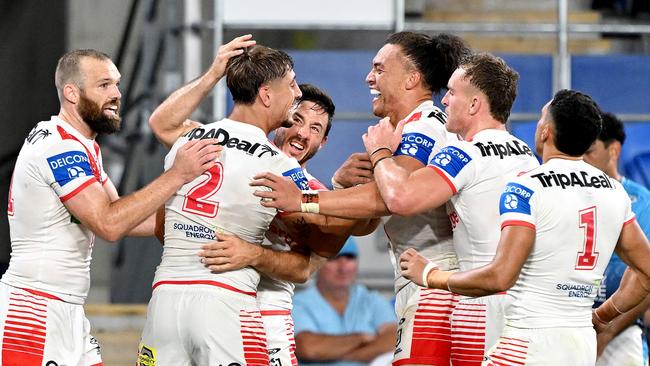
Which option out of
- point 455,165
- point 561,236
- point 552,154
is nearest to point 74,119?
point 455,165

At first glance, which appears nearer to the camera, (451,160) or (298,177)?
(451,160)

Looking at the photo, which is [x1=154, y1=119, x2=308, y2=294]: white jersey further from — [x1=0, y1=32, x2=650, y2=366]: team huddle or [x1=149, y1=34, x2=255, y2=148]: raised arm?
[x1=149, y1=34, x2=255, y2=148]: raised arm

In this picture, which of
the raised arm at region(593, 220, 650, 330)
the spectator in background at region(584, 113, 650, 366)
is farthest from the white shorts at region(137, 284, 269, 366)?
the spectator in background at region(584, 113, 650, 366)

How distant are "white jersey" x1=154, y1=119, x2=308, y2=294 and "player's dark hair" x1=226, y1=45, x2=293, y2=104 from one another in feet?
0.64

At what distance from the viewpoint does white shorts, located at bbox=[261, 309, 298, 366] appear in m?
5.60

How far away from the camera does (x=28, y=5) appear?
35.8 ft

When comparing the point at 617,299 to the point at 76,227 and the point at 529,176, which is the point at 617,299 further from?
the point at 76,227

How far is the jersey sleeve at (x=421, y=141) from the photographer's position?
17.3ft

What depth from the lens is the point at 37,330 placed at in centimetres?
520

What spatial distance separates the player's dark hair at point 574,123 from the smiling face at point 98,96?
2.11 m

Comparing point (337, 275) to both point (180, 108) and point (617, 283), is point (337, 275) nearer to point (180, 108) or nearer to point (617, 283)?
point (617, 283)

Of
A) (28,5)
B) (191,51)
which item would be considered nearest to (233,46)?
(191,51)

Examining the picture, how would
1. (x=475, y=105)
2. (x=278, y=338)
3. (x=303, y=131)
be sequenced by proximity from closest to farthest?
(x=475, y=105) → (x=278, y=338) → (x=303, y=131)

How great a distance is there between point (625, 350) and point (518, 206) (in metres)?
2.80
